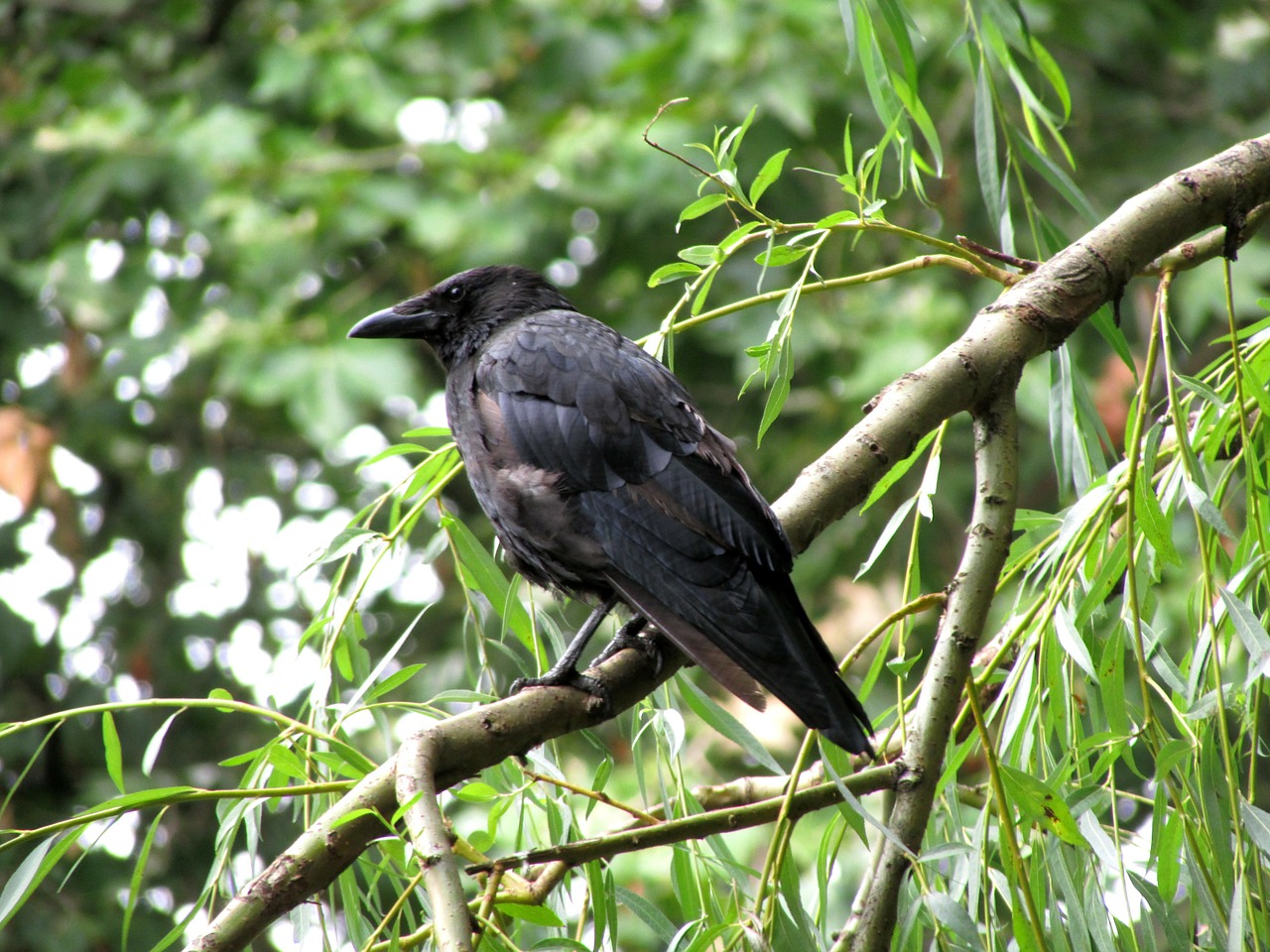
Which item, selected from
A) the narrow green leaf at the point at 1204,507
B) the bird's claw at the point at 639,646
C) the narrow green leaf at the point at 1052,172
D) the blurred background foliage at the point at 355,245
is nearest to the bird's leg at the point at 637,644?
the bird's claw at the point at 639,646

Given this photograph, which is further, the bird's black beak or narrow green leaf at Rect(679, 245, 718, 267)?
the bird's black beak

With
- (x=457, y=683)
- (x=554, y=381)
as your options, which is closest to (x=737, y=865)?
(x=554, y=381)

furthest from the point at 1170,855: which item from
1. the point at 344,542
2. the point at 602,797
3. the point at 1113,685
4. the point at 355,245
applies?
the point at 355,245

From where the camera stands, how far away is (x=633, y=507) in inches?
98.3

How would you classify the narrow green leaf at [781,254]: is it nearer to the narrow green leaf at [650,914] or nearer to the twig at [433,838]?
the twig at [433,838]

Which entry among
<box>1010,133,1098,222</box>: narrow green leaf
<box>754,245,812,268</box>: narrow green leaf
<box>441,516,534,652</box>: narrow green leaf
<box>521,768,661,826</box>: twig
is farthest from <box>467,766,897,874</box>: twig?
<box>1010,133,1098,222</box>: narrow green leaf

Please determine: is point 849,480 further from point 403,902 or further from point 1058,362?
point 403,902

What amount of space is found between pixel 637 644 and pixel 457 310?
137 centimetres

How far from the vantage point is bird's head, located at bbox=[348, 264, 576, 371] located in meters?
3.38

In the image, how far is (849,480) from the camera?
7.07 ft

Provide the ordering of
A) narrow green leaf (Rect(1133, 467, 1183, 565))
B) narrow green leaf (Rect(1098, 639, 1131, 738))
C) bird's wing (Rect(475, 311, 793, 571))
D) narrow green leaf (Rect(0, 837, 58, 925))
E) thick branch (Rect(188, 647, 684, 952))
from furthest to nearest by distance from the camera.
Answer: bird's wing (Rect(475, 311, 793, 571)) → narrow green leaf (Rect(1098, 639, 1131, 738)) → narrow green leaf (Rect(1133, 467, 1183, 565)) → narrow green leaf (Rect(0, 837, 58, 925)) → thick branch (Rect(188, 647, 684, 952))

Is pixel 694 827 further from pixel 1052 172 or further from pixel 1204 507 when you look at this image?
pixel 1052 172

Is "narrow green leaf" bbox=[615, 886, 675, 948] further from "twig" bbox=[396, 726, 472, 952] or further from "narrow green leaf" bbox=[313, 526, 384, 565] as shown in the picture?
"narrow green leaf" bbox=[313, 526, 384, 565]

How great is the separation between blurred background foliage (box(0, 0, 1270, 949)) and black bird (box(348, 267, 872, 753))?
91.2 inches
